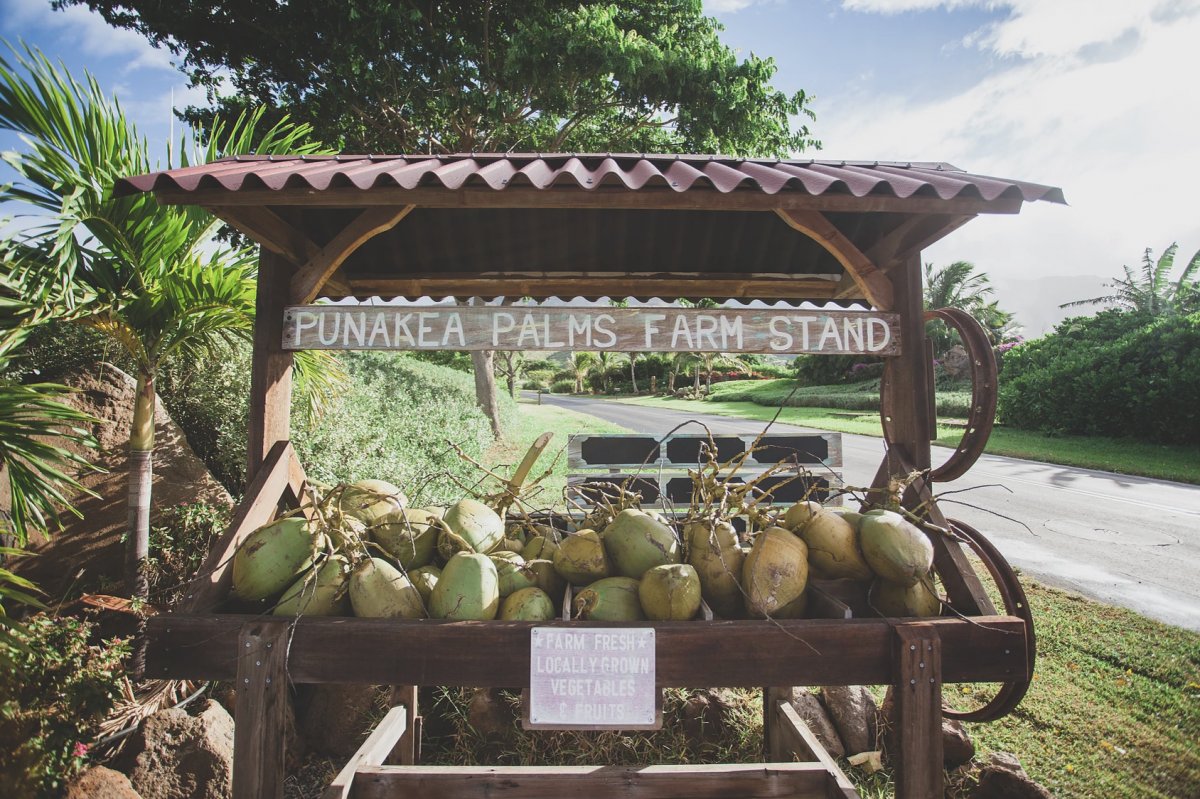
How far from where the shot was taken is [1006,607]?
2168 mm

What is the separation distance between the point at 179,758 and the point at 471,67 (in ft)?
Answer: 27.6

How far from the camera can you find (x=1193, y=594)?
18.1 feet

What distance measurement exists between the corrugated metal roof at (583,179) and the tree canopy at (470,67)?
20.4ft

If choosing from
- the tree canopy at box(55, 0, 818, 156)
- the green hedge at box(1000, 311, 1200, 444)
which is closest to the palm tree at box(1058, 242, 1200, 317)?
the green hedge at box(1000, 311, 1200, 444)

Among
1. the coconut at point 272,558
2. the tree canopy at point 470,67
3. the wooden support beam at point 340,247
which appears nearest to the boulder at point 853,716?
the coconut at point 272,558

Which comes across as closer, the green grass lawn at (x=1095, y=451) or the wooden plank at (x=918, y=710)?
the wooden plank at (x=918, y=710)

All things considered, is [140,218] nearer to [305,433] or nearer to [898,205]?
[305,433]

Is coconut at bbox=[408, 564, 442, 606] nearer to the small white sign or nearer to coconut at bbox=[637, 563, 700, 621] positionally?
the small white sign

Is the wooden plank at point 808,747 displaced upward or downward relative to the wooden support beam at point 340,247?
downward

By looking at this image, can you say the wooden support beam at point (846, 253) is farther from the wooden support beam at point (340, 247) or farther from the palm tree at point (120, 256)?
the palm tree at point (120, 256)

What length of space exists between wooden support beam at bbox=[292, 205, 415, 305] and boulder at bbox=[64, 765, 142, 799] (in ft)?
6.55

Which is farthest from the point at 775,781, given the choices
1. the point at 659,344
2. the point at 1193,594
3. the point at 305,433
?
the point at 1193,594

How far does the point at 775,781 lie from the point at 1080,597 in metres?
4.71

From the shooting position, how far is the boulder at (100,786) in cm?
229
